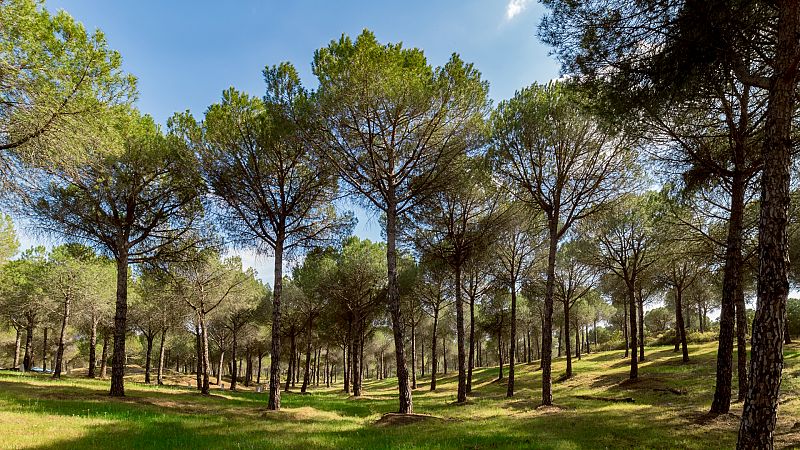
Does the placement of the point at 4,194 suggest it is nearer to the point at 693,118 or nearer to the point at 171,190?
the point at 171,190

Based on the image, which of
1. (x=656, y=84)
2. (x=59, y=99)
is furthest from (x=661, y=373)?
(x=59, y=99)

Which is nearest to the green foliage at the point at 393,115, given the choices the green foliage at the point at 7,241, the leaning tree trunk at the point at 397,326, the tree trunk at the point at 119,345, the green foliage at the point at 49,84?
the leaning tree trunk at the point at 397,326

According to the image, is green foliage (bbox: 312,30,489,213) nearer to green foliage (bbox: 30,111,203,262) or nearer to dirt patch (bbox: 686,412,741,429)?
green foliage (bbox: 30,111,203,262)

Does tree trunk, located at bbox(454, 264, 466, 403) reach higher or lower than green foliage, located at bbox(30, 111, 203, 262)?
lower

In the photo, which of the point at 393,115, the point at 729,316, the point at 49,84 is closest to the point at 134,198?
the point at 49,84

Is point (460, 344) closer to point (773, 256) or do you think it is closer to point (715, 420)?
point (715, 420)

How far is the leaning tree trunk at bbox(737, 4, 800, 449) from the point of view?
700 cm

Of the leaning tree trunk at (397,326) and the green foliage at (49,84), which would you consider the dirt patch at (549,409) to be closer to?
the leaning tree trunk at (397,326)

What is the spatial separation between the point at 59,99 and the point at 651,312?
88.2 meters

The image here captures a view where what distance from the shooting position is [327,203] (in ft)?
72.3

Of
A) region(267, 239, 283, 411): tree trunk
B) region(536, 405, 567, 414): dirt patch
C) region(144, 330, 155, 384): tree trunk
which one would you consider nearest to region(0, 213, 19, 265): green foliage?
region(144, 330, 155, 384): tree trunk

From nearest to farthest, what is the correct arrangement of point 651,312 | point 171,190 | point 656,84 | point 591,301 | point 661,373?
1. point 656,84
2. point 171,190
3. point 661,373
4. point 591,301
5. point 651,312

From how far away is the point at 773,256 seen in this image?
23.8 feet

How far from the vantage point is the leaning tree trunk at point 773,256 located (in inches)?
276
